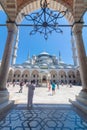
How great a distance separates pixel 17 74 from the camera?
207 feet

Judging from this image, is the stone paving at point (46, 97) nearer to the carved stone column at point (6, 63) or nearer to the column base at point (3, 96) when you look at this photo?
the column base at point (3, 96)

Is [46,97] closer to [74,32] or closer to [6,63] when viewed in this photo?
[6,63]

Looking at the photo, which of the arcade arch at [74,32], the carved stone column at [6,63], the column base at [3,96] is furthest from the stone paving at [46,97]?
the arcade arch at [74,32]

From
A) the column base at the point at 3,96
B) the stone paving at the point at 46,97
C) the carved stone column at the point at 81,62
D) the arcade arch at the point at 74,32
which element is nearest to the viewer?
the column base at the point at 3,96

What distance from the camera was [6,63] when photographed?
5746 millimetres

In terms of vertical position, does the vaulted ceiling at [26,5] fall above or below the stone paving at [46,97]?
above

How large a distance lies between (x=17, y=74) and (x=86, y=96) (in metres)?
60.1

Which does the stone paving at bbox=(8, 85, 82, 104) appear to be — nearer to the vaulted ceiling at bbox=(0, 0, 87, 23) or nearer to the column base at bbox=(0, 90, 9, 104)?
the column base at bbox=(0, 90, 9, 104)

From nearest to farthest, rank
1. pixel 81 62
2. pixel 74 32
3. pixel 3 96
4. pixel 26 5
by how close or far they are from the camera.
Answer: pixel 3 96 → pixel 81 62 → pixel 74 32 → pixel 26 5

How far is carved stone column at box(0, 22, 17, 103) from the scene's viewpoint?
17.6 feet

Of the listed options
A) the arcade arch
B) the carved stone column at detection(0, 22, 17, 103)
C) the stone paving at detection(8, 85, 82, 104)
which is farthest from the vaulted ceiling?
the stone paving at detection(8, 85, 82, 104)

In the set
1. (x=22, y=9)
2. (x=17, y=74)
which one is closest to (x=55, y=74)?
(x=17, y=74)

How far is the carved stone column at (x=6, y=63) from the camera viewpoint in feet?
17.6

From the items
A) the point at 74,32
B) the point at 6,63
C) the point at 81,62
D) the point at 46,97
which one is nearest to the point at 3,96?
the point at 6,63
